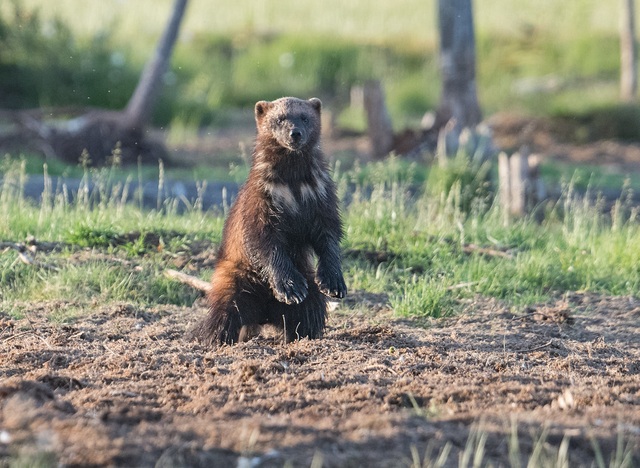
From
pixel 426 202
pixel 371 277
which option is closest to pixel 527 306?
pixel 371 277

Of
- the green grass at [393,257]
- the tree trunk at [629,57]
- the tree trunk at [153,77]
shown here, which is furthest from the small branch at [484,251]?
the tree trunk at [629,57]

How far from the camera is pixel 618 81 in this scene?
18.6 meters

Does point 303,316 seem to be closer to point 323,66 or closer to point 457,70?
point 457,70

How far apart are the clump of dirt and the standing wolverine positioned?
0.19 metres

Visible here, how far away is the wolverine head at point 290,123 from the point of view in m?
5.45

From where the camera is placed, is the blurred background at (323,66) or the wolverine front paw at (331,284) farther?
the blurred background at (323,66)

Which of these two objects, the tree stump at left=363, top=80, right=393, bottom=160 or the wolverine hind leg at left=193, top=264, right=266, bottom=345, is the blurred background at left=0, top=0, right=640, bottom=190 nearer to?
the tree stump at left=363, top=80, right=393, bottom=160

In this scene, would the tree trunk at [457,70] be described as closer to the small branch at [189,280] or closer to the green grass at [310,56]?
the green grass at [310,56]

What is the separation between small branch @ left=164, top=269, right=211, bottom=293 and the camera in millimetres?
6195

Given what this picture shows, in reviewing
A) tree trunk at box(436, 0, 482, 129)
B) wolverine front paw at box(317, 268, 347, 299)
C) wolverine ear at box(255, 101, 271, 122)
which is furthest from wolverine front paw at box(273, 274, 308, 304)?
tree trunk at box(436, 0, 482, 129)

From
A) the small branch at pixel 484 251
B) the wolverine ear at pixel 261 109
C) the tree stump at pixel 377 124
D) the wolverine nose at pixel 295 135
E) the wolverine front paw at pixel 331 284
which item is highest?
the wolverine ear at pixel 261 109

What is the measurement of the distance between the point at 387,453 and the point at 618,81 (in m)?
16.4

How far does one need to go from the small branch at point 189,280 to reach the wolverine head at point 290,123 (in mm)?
1026

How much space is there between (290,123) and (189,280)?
1.35m
